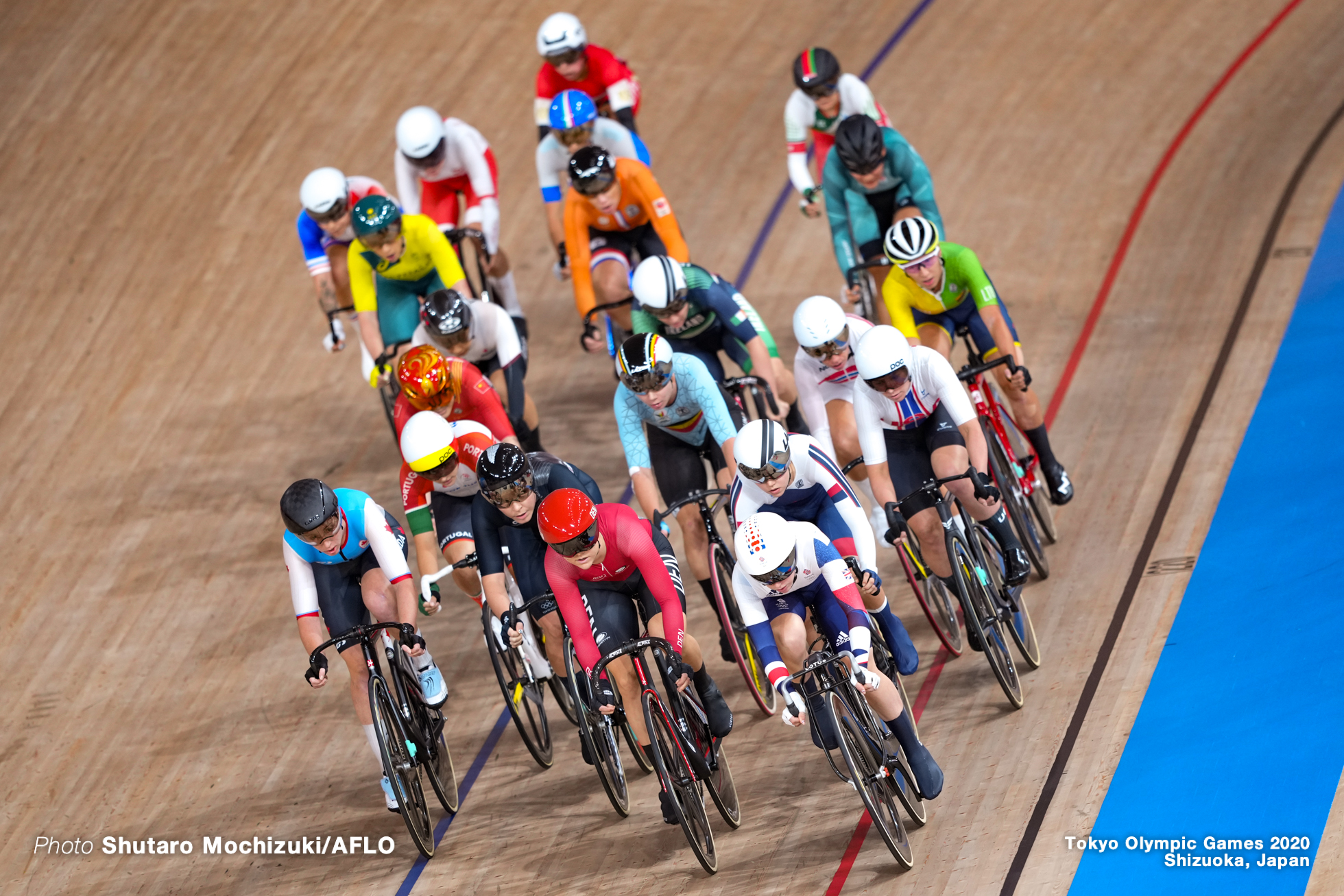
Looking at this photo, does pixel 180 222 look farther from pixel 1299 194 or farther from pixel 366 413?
pixel 1299 194

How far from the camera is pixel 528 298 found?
827cm

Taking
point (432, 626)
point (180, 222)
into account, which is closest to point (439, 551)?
point (432, 626)

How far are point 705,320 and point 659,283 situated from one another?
41 cm

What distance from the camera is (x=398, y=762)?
14.6 feet

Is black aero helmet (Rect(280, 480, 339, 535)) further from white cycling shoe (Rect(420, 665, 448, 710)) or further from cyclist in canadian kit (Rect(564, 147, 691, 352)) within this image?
cyclist in canadian kit (Rect(564, 147, 691, 352))

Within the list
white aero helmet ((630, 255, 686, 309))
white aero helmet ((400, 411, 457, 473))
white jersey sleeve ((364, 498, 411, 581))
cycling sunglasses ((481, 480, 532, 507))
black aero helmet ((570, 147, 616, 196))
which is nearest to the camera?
cycling sunglasses ((481, 480, 532, 507))

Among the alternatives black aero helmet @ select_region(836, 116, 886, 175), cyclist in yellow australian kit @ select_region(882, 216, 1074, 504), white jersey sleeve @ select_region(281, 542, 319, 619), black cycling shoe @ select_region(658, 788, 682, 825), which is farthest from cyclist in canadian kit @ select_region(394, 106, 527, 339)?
black cycling shoe @ select_region(658, 788, 682, 825)

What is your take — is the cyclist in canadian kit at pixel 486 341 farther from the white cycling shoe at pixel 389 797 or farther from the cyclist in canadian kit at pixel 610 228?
the white cycling shoe at pixel 389 797

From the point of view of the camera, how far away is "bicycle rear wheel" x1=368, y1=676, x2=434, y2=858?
4359 mm

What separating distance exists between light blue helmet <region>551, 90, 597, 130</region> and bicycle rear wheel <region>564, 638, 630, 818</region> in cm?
273

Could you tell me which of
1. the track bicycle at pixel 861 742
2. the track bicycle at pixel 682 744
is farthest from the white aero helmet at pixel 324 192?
the track bicycle at pixel 861 742

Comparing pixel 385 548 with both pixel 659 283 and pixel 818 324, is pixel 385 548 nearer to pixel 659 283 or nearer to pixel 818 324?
pixel 659 283

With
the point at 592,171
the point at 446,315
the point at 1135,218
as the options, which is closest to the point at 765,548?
the point at 446,315

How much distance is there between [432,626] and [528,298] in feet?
9.24
